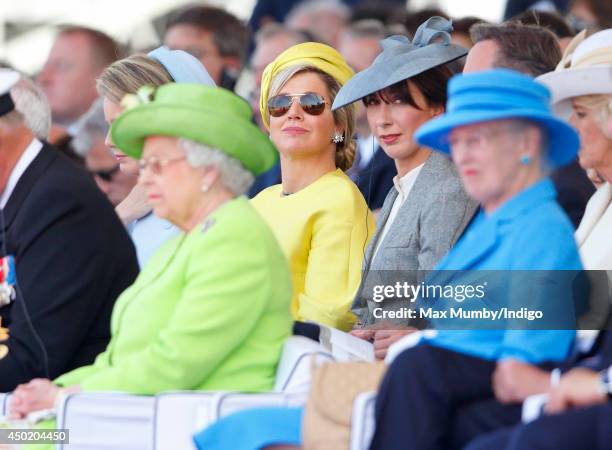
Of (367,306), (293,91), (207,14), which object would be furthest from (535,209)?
(207,14)

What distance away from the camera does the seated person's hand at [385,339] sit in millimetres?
5664

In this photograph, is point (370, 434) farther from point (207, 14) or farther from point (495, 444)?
point (207, 14)

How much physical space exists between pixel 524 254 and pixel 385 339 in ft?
4.46

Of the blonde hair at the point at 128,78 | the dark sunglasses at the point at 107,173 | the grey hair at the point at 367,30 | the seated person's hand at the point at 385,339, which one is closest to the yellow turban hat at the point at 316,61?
the blonde hair at the point at 128,78

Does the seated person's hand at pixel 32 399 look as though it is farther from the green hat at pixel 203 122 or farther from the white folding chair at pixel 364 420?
the white folding chair at pixel 364 420

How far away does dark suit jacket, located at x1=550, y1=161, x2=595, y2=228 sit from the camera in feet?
19.2

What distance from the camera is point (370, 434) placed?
448 centimetres

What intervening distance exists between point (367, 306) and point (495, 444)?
2130 mm

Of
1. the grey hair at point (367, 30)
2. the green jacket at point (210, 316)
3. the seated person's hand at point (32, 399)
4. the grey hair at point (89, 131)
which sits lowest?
the seated person's hand at point (32, 399)

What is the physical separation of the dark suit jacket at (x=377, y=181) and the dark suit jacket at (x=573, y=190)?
1341mm

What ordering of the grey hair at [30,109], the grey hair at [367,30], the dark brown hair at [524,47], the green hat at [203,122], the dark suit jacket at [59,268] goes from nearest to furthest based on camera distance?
the green hat at [203,122]
the dark suit jacket at [59,268]
the grey hair at [30,109]
the dark brown hair at [524,47]
the grey hair at [367,30]

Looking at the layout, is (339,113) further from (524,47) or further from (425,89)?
(524,47)

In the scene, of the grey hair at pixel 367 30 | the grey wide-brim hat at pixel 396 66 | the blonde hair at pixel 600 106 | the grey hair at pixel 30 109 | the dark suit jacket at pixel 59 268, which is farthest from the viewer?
the grey hair at pixel 367 30

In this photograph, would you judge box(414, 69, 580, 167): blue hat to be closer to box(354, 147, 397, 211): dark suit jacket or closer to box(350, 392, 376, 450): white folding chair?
box(350, 392, 376, 450): white folding chair
